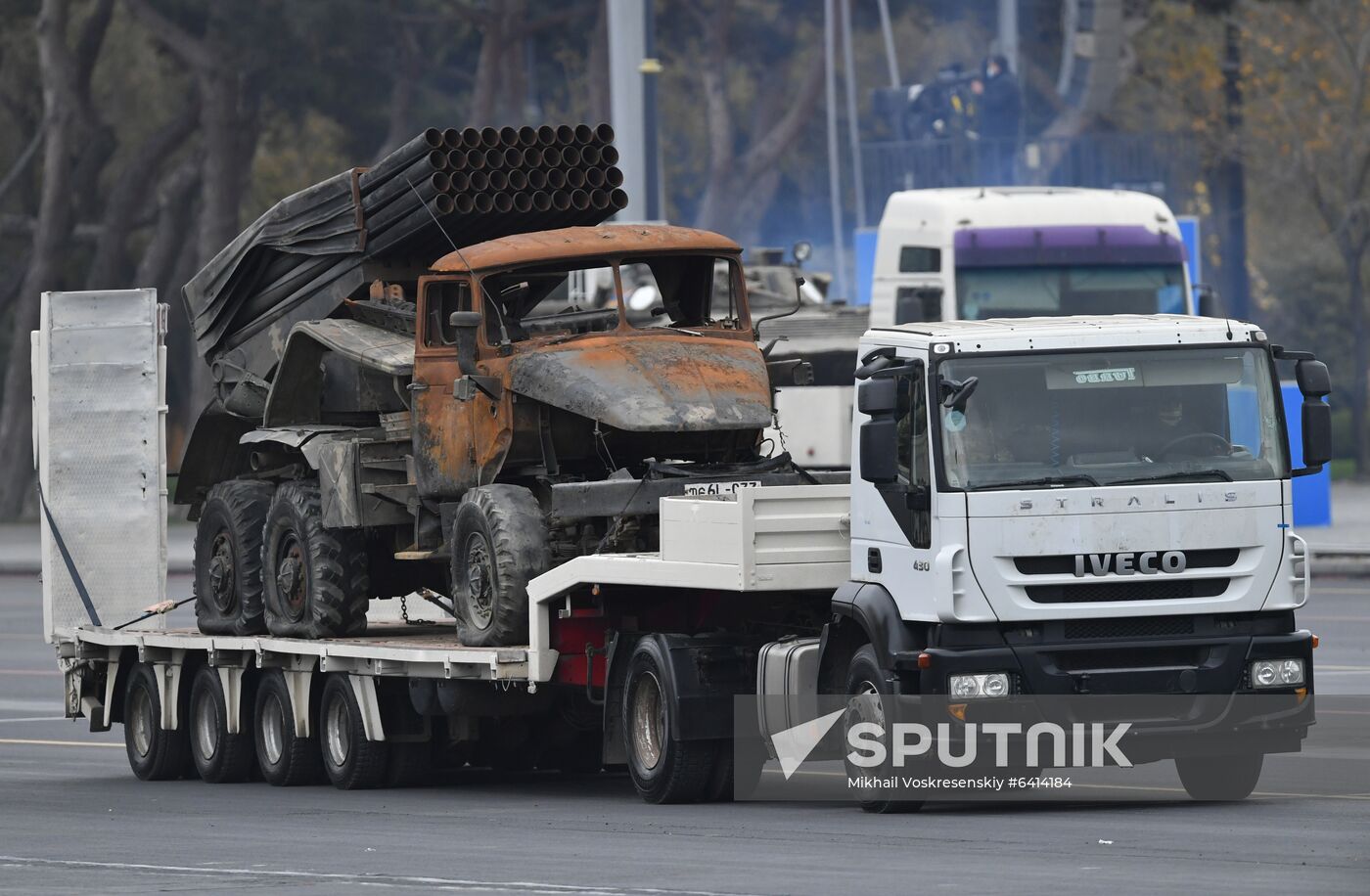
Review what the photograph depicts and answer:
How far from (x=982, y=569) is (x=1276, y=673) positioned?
5.07ft

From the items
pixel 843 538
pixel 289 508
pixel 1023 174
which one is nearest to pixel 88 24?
pixel 1023 174

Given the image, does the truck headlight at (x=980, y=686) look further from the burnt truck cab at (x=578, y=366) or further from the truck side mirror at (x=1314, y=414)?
the burnt truck cab at (x=578, y=366)

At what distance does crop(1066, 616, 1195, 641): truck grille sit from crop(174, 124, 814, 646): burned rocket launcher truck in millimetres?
2504

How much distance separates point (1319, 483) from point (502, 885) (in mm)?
26777

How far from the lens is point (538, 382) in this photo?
15945mm

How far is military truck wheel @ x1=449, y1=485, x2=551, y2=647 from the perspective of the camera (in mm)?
15336

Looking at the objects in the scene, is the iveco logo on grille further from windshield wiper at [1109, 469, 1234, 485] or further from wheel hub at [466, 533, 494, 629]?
wheel hub at [466, 533, 494, 629]

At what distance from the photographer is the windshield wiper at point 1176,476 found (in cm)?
1320

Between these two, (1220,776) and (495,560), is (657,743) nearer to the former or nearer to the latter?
(495,560)

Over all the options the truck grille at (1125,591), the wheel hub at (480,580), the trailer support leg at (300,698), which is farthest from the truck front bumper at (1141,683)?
the trailer support leg at (300,698)

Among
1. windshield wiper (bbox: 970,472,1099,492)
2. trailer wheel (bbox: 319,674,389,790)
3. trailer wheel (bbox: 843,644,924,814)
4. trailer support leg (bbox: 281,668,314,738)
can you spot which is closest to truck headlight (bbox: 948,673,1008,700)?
trailer wheel (bbox: 843,644,924,814)

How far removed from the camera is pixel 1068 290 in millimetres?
30703

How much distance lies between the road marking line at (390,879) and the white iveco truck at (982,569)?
2577 mm

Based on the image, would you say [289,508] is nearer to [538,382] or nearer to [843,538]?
[538,382]
